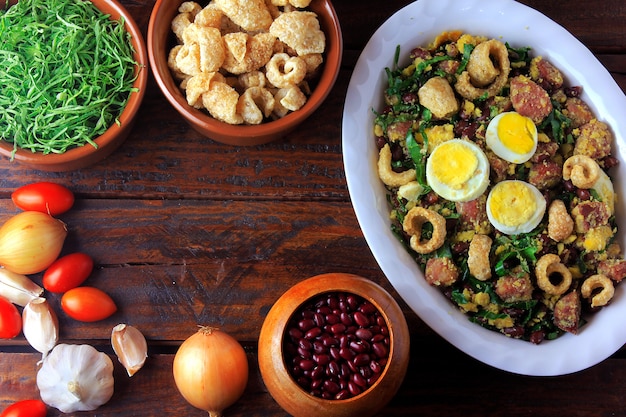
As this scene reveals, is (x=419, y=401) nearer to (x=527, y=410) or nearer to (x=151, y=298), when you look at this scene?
(x=527, y=410)

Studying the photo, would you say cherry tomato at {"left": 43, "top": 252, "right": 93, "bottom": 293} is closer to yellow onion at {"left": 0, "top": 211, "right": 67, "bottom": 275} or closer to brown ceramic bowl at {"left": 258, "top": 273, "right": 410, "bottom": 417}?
yellow onion at {"left": 0, "top": 211, "right": 67, "bottom": 275}

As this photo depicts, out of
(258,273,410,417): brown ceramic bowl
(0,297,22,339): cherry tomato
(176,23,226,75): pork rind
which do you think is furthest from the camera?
(0,297,22,339): cherry tomato

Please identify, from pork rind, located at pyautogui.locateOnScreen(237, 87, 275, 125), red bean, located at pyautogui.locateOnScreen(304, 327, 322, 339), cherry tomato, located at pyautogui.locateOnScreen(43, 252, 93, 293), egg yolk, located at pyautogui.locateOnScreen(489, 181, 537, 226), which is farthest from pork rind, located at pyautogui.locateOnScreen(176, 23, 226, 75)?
egg yolk, located at pyautogui.locateOnScreen(489, 181, 537, 226)

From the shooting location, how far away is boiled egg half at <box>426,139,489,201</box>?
182cm

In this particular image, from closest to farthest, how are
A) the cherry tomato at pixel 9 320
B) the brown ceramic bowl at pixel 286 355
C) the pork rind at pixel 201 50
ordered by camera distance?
the brown ceramic bowl at pixel 286 355, the pork rind at pixel 201 50, the cherry tomato at pixel 9 320

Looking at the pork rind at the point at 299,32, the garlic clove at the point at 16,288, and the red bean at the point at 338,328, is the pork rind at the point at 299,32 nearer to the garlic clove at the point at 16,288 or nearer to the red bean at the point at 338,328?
the red bean at the point at 338,328

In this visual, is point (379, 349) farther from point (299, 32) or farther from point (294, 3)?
point (294, 3)

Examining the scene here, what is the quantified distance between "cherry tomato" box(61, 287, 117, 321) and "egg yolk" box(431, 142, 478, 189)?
1.00 meters

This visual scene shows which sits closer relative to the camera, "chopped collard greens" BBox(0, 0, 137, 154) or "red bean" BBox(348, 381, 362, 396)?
"red bean" BBox(348, 381, 362, 396)

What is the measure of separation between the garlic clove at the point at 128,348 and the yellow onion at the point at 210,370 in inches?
4.7

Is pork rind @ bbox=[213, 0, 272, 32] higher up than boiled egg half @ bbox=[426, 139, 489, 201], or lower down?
higher up

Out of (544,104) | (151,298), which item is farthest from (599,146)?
(151,298)

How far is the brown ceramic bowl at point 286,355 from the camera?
5.35 ft

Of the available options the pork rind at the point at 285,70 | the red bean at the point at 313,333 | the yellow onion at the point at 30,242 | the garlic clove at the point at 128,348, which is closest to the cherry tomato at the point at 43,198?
the yellow onion at the point at 30,242
